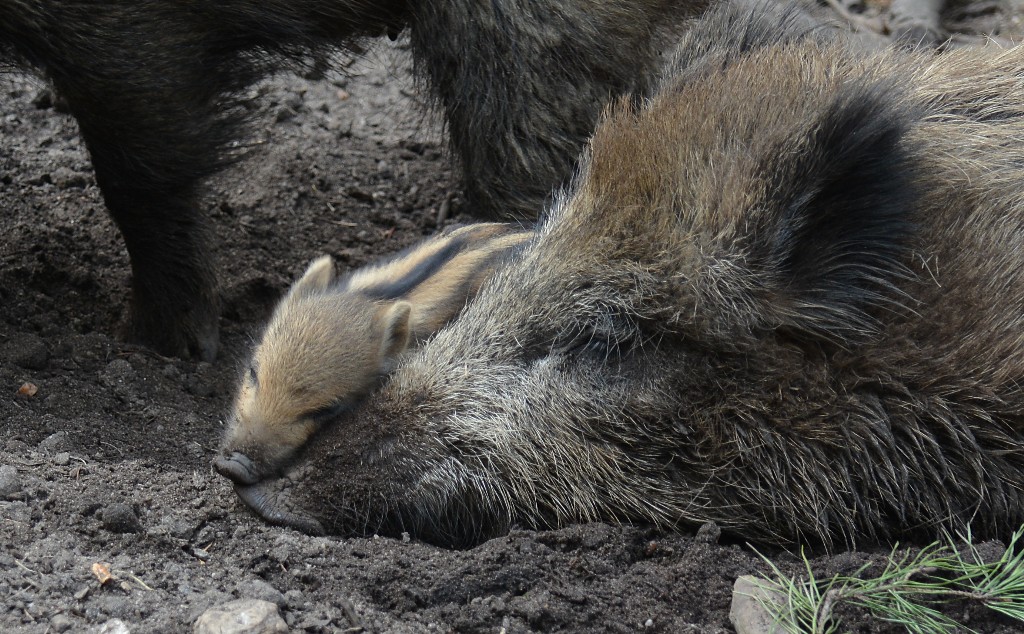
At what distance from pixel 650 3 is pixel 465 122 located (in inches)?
30.2

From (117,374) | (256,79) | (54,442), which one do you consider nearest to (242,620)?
(54,442)

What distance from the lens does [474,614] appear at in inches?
92.4

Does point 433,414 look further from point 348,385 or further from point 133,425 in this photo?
point 133,425

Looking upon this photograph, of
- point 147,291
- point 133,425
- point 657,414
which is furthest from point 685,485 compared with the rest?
point 147,291

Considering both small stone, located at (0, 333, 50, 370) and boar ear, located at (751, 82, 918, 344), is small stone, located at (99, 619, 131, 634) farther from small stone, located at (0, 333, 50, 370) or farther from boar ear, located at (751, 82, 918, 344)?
small stone, located at (0, 333, 50, 370)

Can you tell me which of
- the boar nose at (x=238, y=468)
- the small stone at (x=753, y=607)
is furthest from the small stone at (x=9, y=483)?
the small stone at (x=753, y=607)

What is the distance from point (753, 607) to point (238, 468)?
1.15 meters

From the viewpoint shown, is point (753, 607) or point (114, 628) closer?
point (114, 628)

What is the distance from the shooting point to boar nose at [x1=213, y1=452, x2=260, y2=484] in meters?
2.66

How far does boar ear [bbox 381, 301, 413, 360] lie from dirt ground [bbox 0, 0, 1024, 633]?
49 centimetres

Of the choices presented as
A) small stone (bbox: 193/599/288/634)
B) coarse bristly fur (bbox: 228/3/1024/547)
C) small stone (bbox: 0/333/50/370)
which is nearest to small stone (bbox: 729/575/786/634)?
coarse bristly fur (bbox: 228/3/1024/547)

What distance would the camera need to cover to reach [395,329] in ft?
9.58

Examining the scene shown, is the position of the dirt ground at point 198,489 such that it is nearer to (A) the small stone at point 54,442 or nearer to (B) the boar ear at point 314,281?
(A) the small stone at point 54,442

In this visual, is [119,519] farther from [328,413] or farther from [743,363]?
[743,363]
